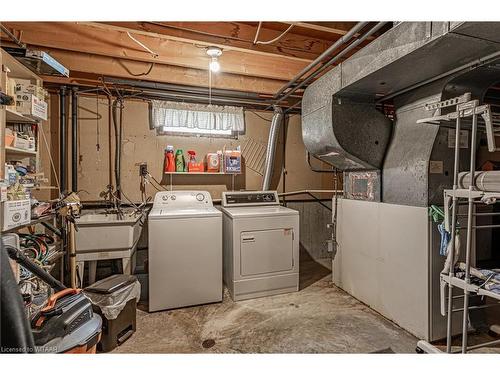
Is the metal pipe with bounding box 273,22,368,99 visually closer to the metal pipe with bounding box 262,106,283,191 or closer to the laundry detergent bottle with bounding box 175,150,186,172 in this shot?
the metal pipe with bounding box 262,106,283,191

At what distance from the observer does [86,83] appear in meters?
3.14

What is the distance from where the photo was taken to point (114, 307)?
198 centimetres

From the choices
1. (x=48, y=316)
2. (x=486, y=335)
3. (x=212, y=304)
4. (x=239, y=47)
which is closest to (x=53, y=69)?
(x=239, y=47)

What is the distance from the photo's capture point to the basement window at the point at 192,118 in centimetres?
340

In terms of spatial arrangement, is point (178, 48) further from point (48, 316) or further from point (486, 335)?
point (486, 335)

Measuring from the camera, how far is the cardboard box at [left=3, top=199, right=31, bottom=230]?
5.82 ft

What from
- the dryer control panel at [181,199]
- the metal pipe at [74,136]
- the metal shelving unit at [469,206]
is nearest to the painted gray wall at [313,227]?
the dryer control panel at [181,199]

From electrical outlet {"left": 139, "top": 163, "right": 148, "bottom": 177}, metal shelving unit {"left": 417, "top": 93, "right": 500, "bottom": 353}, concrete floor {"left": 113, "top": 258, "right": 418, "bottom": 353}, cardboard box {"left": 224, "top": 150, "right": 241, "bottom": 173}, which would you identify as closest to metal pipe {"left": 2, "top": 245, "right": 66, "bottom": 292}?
concrete floor {"left": 113, "top": 258, "right": 418, "bottom": 353}

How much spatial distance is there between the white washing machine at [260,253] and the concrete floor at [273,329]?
146 millimetres

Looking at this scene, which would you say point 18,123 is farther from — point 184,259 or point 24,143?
point 184,259

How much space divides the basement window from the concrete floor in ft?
6.99

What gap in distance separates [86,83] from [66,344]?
2.93 meters

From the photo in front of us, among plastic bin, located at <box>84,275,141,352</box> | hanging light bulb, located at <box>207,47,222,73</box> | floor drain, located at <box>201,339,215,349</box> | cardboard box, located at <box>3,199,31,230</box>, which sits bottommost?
floor drain, located at <box>201,339,215,349</box>

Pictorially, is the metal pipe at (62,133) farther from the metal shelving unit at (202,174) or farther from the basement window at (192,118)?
the metal shelving unit at (202,174)
